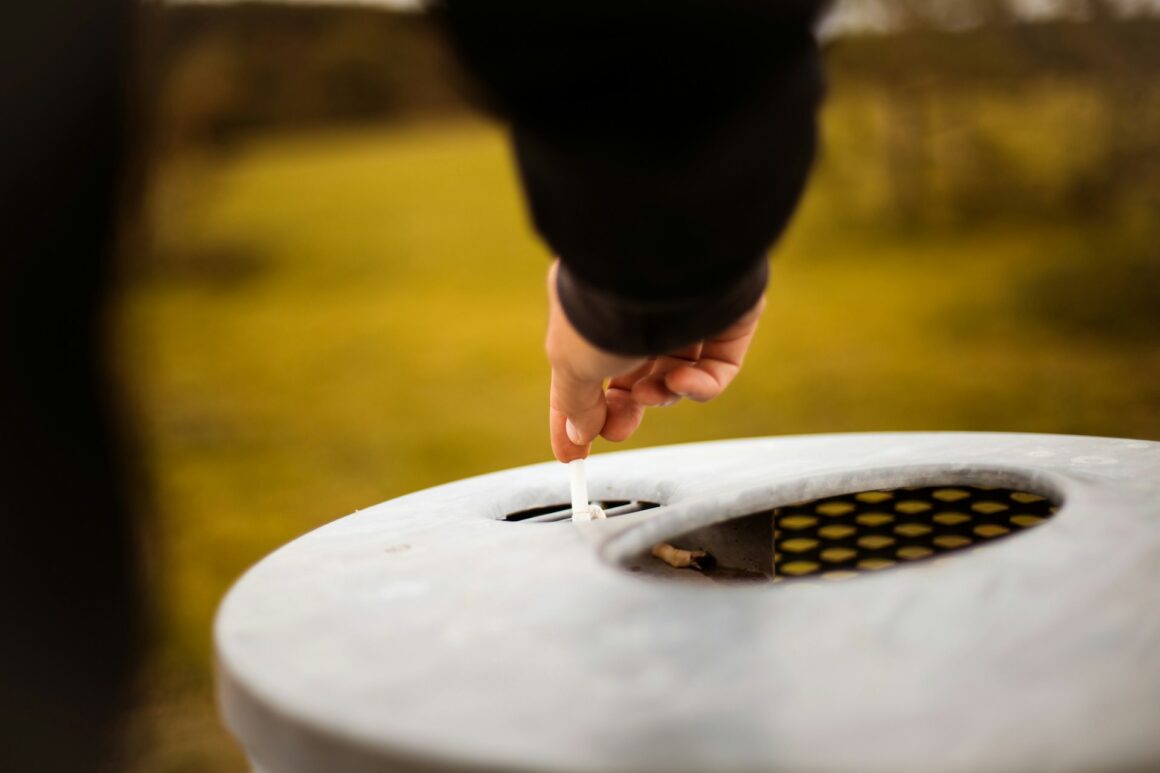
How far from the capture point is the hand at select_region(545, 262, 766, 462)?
685 mm

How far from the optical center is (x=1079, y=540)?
22.7 inches

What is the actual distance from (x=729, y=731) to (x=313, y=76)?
16.7 ft

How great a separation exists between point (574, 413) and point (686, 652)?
0.32m

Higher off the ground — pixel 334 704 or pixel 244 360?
pixel 334 704

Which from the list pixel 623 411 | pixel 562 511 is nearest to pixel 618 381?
pixel 623 411

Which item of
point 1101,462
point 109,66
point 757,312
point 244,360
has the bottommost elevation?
point 244,360

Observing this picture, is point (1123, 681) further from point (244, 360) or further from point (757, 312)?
point (244, 360)

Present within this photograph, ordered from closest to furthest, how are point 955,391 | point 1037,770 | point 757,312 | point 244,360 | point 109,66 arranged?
point 1037,770, point 757,312, point 109,66, point 955,391, point 244,360

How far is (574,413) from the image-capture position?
0.76 m

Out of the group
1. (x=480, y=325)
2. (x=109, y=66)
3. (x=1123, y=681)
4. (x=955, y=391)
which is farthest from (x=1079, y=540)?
(x=480, y=325)

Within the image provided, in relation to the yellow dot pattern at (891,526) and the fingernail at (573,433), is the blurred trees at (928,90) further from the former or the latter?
the fingernail at (573,433)

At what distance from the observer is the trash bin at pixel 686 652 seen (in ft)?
1.25

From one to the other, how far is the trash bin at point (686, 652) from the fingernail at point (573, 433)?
0.33 feet

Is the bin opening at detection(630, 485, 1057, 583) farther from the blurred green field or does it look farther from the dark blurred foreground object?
the blurred green field
